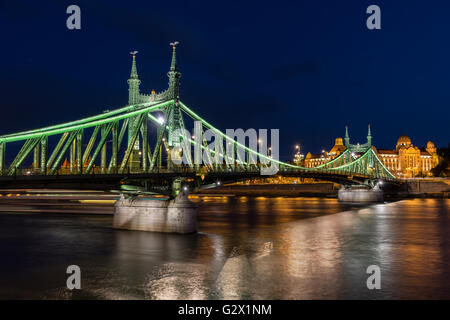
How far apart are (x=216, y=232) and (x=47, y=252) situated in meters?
10.1

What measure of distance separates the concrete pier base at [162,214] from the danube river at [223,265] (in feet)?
2.22

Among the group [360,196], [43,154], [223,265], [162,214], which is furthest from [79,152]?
[360,196]

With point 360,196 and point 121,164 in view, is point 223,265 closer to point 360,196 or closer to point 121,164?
point 121,164

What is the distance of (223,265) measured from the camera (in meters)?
14.5

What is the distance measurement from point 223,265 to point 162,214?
29.1ft

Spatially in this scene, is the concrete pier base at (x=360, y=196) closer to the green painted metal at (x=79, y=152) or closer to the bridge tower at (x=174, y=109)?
the bridge tower at (x=174, y=109)

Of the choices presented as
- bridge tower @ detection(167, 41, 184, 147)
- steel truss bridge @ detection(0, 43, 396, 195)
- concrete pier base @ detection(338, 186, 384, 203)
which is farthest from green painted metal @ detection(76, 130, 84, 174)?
concrete pier base @ detection(338, 186, 384, 203)

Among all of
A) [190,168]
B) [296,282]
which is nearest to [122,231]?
[296,282]

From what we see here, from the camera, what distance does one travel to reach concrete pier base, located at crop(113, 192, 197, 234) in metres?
22.2

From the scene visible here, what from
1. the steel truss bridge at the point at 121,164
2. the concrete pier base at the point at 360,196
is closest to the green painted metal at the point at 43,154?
the steel truss bridge at the point at 121,164

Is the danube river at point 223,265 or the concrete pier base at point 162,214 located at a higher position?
the concrete pier base at point 162,214

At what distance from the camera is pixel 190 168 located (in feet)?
147

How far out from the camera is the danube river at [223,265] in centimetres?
1090
